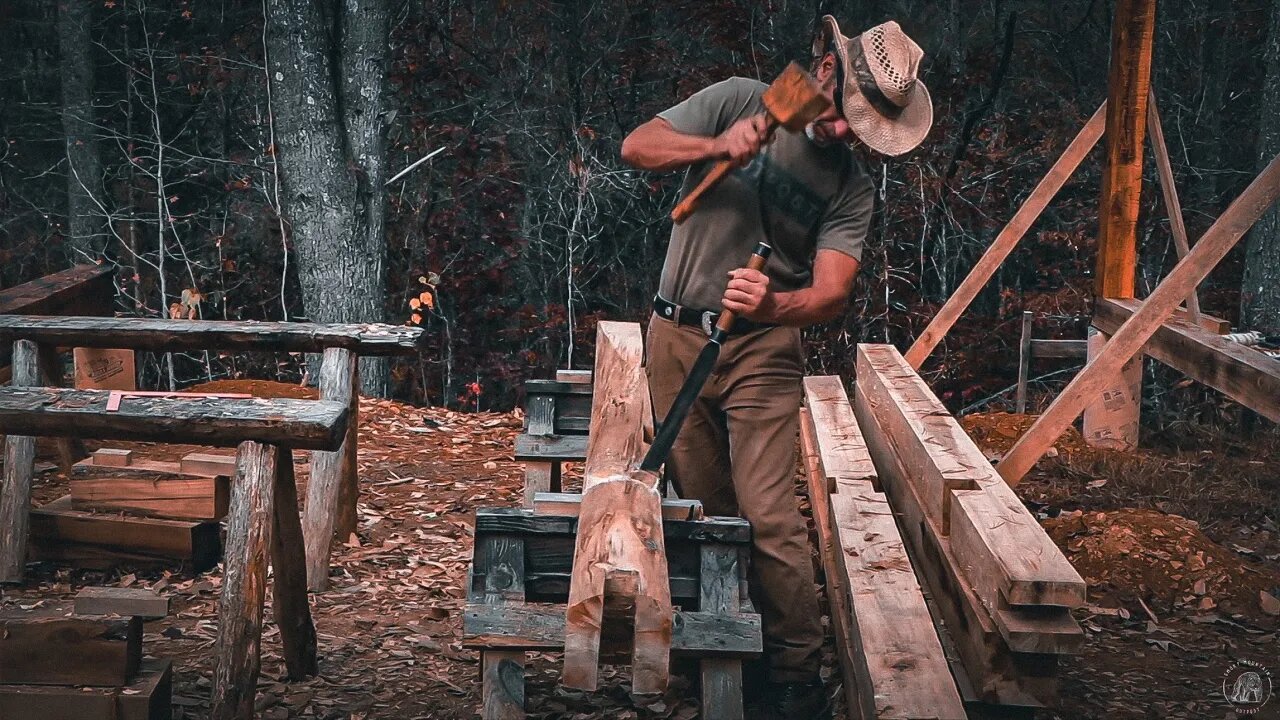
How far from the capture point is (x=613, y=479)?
3.57 metres

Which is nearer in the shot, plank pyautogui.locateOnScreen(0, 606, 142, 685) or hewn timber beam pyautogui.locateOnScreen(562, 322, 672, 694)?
hewn timber beam pyautogui.locateOnScreen(562, 322, 672, 694)

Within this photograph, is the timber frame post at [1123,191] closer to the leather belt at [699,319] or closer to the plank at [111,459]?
the leather belt at [699,319]

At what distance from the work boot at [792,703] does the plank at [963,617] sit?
1.79 feet

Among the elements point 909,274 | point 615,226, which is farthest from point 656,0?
point 909,274

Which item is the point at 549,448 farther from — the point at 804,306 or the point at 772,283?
the point at 804,306

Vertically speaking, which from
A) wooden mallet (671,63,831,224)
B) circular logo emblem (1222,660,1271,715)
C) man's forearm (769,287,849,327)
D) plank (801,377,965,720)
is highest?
wooden mallet (671,63,831,224)

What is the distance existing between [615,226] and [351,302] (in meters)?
4.13

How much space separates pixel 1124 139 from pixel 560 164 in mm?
6756

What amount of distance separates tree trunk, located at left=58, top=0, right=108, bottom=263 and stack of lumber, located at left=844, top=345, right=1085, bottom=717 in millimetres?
11180

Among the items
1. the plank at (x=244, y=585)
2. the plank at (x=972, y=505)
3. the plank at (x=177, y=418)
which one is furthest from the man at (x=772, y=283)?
the plank at (x=244, y=585)

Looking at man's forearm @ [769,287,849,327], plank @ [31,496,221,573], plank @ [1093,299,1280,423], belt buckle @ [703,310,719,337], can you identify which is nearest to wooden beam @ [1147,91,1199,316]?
plank @ [1093,299,1280,423]

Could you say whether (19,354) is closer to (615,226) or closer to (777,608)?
(777,608)

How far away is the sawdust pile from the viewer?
557 centimetres

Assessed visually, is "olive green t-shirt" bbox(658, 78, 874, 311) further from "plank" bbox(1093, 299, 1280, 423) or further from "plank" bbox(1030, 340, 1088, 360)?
"plank" bbox(1030, 340, 1088, 360)
